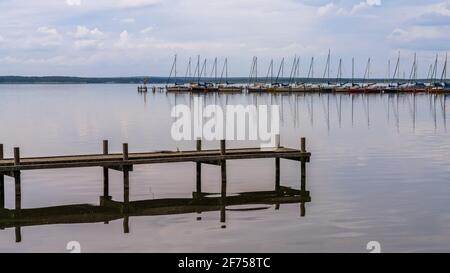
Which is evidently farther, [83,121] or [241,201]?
[83,121]

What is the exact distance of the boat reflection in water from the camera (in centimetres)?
2759

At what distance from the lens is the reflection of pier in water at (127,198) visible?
28.2 m

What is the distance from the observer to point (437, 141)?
58969 mm

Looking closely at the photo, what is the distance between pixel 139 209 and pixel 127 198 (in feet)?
5.03

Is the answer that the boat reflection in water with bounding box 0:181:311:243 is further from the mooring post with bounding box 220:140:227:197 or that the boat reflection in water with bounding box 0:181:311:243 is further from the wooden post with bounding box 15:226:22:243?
the mooring post with bounding box 220:140:227:197

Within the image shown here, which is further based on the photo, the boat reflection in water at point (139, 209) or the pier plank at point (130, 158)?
the pier plank at point (130, 158)

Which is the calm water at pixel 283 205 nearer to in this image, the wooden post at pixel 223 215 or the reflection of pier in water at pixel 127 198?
the wooden post at pixel 223 215

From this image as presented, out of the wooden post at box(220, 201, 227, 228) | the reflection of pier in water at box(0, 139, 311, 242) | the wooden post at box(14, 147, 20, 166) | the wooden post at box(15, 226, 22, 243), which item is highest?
the wooden post at box(14, 147, 20, 166)

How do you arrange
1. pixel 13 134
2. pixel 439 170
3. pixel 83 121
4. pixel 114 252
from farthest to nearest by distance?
1. pixel 83 121
2. pixel 13 134
3. pixel 439 170
4. pixel 114 252

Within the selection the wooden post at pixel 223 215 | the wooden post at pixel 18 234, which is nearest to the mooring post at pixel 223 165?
the wooden post at pixel 223 215

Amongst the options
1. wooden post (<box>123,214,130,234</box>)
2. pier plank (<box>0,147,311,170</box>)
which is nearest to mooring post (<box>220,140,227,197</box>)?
pier plank (<box>0,147,311,170</box>)
